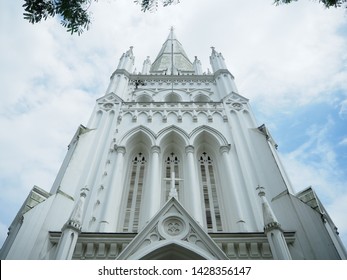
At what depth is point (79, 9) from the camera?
173 inches

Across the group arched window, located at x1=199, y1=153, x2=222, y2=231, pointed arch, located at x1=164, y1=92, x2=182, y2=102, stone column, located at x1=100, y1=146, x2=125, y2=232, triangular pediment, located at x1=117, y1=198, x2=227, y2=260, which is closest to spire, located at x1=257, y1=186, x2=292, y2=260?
triangular pediment, located at x1=117, y1=198, x2=227, y2=260

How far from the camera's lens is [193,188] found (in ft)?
35.8

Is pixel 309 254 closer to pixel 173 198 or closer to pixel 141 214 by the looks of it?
pixel 173 198

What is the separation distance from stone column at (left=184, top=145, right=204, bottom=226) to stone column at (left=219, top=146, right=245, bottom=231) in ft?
3.96

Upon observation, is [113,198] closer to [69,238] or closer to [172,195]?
[172,195]

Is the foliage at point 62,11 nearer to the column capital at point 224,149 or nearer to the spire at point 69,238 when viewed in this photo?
the spire at point 69,238

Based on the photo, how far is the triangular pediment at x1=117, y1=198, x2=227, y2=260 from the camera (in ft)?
23.2

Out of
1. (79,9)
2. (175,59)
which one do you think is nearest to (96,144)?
(79,9)

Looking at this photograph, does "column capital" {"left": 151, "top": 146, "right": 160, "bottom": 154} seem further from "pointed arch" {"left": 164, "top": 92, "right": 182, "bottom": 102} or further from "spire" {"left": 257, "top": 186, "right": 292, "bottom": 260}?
"pointed arch" {"left": 164, "top": 92, "right": 182, "bottom": 102}

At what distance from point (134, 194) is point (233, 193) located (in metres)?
4.18

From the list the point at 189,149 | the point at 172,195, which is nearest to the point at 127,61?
the point at 189,149

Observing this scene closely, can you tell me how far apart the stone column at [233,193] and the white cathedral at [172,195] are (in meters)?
0.05

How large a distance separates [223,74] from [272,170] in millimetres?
11152

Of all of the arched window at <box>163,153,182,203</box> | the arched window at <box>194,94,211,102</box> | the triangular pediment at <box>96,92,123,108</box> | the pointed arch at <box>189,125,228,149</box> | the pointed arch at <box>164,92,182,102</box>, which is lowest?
the arched window at <box>163,153,182,203</box>
